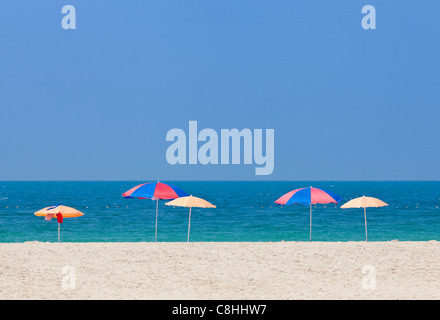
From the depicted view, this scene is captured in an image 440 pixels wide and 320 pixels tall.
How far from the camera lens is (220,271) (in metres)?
14.7

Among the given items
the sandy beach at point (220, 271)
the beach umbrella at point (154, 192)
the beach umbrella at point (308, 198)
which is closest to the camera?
the sandy beach at point (220, 271)

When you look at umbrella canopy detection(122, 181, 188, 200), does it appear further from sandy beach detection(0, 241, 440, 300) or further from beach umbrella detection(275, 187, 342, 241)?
beach umbrella detection(275, 187, 342, 241)

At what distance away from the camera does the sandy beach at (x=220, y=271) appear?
12055 mm

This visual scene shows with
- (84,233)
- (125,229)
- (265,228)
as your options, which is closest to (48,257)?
(84,233)

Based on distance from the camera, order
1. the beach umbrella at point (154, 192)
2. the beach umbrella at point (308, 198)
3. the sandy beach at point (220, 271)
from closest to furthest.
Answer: the sandy beach at point (220, 271)
the beach umbrella at point (154, 192)
the beach umbrella at point (308, 198)

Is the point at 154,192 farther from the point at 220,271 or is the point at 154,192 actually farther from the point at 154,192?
the point at 220,271

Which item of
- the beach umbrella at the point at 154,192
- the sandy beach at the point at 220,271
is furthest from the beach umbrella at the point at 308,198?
the beach umbrella at the point at 154,192

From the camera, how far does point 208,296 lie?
1164 centimetres

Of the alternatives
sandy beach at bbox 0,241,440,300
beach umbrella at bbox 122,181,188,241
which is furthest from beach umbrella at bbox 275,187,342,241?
beach umbrella at bbox 122,181,188,241

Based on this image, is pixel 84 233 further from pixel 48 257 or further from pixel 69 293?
pixel 69 293

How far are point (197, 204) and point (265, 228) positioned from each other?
23426mm

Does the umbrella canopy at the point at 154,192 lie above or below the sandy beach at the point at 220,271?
above

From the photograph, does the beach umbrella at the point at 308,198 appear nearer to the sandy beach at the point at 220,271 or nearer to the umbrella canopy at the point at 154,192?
the sandy beach at the point at 220,271

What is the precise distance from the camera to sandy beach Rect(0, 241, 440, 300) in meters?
12.1
